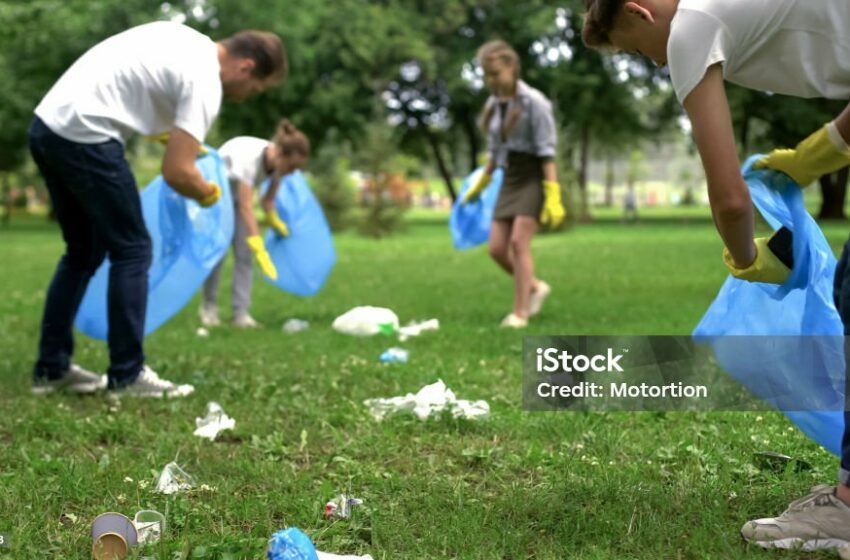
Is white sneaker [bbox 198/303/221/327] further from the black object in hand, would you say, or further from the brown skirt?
the black object in hand

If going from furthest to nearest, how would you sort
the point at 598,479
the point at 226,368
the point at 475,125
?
the point at 475,125 < the point at 226,368 < the point at 598,479

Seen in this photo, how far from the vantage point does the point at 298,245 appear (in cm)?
733

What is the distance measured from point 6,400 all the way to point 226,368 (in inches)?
44.0

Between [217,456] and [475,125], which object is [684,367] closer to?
[217,456]

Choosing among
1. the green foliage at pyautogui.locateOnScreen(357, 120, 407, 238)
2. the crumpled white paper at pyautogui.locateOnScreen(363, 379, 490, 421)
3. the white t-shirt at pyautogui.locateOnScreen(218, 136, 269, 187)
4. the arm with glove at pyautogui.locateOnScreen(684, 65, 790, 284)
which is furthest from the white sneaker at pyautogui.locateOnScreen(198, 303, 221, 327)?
the green foliage at pyautogui.locateOnScreen(357, 120, 407, 238)

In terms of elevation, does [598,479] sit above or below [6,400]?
above

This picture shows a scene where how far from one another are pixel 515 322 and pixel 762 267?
3.96 meters

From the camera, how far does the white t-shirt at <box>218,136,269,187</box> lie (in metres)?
6.62

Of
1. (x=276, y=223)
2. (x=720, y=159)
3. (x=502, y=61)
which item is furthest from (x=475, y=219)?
(x=720, y=159)

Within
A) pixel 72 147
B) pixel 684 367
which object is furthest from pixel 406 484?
pixel 72 147

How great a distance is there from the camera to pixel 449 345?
17.6 ft

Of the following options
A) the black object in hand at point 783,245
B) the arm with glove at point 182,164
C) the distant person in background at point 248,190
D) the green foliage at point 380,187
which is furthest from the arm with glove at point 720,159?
the green foliage at point 380,187

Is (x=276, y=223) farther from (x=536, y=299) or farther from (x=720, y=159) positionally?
(x=720, y=159)

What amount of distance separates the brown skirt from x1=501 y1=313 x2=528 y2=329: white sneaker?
66cm
